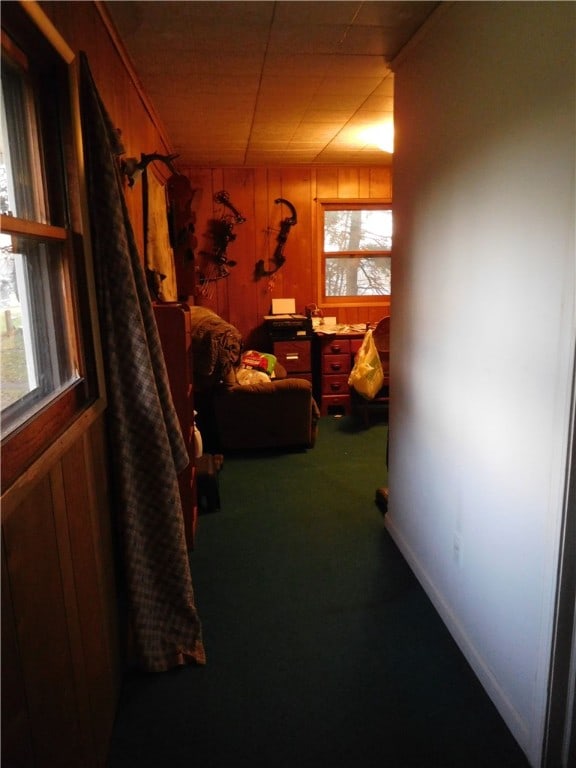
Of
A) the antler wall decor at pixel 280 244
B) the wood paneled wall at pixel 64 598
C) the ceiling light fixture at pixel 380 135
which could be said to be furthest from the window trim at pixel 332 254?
the wood paneled wall at pixel 64 598

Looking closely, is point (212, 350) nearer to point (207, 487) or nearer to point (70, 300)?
point (207, 487)

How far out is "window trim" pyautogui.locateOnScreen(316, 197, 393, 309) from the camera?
5.33 meters

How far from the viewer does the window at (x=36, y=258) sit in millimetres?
1199

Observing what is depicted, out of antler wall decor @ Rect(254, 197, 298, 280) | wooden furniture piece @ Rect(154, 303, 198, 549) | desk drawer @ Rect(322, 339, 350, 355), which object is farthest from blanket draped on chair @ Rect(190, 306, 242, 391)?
antler wall decor @ Rect(254, 197, 298, 280)

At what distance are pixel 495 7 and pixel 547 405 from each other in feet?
3.82

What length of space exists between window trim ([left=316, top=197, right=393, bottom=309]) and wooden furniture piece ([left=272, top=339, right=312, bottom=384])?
668 mm

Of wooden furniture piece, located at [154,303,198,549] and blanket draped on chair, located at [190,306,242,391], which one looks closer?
wooden furniture piece, located at [154,303,198,549]

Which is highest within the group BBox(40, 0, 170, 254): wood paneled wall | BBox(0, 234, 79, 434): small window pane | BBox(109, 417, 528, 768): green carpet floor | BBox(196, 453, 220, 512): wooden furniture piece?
BBox(40, 0, 170, 254): wood paneled wall

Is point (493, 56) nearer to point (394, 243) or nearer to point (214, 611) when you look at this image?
point (394, 243)

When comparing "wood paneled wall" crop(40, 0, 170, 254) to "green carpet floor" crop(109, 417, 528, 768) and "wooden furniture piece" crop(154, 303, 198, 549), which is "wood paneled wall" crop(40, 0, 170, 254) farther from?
"green carpet floor" crop(109, 417, 528, 768)

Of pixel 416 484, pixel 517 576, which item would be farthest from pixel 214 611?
pixel 517 576

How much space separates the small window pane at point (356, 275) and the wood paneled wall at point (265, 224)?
171 mm

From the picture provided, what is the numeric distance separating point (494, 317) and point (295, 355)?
3.41m

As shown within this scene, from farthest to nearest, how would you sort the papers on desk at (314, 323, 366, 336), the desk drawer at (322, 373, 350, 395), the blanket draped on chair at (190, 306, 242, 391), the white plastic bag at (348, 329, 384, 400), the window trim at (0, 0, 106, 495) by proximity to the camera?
the desk drawer at (322, 373, 350, 395) → the papers on desk at (314, 323, 366, 336) → the white plastic bag at (348, 329, 384, 400) → the blanket draped on chair at (190, 306, 242, 391) → the window trim at (0, 0, 106, 495)
